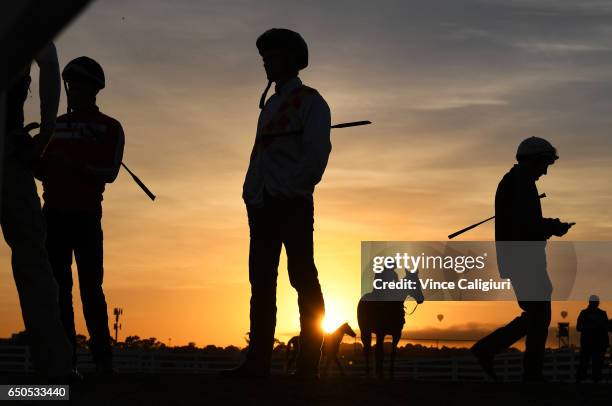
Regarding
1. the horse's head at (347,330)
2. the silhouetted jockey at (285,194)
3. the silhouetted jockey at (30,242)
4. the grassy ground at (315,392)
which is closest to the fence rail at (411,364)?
the horse's head at (347,330)

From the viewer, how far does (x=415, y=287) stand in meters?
15.5

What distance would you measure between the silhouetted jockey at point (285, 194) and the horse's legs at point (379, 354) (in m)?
7.22

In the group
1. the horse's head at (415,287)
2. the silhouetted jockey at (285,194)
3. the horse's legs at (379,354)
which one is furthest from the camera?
the horse's head at (415,287)

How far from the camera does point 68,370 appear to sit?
225 inches

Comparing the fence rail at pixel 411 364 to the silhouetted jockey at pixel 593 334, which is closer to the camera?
the silhouetted jockey at pixel 593 334

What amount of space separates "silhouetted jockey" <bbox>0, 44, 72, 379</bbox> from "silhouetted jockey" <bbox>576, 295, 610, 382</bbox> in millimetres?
16002

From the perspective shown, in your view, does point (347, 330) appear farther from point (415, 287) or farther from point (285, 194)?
point (285, 194)

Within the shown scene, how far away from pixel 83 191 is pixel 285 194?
1.54m

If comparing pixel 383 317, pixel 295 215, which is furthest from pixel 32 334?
pixel 383 317

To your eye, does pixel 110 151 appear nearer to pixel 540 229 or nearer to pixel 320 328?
pixel 320 328

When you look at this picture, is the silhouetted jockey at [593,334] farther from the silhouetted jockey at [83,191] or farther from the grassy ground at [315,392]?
the silhouetted jockey at [83,191]

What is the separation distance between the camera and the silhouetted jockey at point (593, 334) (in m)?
20.8

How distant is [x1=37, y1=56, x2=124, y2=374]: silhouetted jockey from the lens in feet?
24.2

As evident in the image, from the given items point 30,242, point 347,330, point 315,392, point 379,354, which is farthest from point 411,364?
point 30,242
